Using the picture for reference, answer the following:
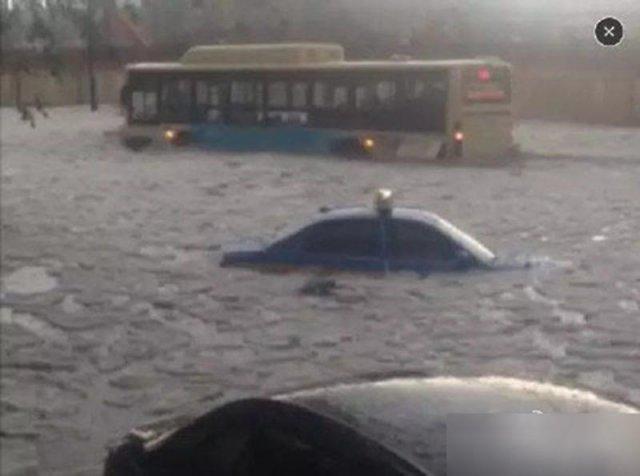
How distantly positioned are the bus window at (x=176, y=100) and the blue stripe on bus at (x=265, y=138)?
0.07 metres

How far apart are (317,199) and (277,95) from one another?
424 mm

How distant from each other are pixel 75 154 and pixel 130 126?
Answer: 0.30 m

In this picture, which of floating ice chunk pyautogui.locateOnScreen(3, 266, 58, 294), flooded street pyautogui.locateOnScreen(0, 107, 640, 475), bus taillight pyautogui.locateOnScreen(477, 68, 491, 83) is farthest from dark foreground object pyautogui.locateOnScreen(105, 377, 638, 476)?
floating ice chunk pyautogui.locateOnScreen(3, 266, 58, 294)

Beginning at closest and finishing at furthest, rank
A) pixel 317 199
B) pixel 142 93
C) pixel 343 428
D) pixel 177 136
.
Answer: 1. pixel 343 428
2. pixel 142 93
3. pixel 177 136
4. pixel 317 199

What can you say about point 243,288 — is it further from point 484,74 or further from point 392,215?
point 484,74

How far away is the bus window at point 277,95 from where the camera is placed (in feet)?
12.5

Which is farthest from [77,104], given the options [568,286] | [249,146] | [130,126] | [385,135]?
[568,286]

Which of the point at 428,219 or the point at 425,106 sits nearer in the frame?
Result: the point at 428,219

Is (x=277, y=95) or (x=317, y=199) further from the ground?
(x=277, y=95)

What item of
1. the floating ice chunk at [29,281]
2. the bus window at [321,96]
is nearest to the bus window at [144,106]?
the bus window at [321,96]

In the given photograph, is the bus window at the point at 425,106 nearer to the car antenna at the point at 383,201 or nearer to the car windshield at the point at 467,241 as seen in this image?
the car antenna at the point at 383,201

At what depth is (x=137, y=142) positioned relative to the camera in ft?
13.2

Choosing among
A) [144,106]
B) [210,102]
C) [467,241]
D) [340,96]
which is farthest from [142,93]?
[467,241]

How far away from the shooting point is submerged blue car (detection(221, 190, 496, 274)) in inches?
136
